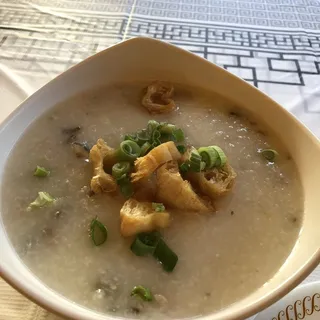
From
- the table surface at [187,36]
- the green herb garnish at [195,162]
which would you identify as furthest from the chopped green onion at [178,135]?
the table surface at [187,36]

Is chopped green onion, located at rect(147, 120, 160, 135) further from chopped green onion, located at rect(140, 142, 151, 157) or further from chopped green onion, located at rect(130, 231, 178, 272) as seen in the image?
chopped green onion, located at rect(130, 231, 178, 272)

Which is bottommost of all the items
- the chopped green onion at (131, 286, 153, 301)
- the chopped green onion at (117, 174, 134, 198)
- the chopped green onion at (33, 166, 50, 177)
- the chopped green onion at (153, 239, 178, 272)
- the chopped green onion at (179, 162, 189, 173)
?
the chopped green onion at (131, 286, 153, 301)

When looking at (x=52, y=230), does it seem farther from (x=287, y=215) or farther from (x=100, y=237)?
(x=287, y=215)

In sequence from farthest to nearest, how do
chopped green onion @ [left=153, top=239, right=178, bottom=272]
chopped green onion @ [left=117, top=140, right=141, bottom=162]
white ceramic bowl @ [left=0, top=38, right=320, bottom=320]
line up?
chopped green onion @ [left=117, top=140, right=141, bottom=162] → chopped green onion @ [left=153, top=239, right=178, bottom=272] → white ceramic bowl @ [left=0, top=38, right=320, bottom=320]

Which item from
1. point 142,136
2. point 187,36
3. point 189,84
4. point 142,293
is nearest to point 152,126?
point 142,136

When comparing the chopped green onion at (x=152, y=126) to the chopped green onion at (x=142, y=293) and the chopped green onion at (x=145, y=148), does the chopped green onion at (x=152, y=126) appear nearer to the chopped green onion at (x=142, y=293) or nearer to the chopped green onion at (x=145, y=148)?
the chopped green onion at (x=145, y=148)

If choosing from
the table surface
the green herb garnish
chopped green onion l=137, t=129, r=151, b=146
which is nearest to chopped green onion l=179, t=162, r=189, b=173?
the green herb garnish
